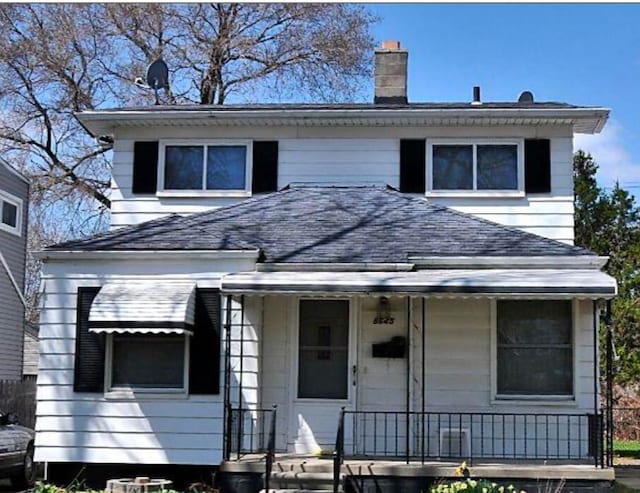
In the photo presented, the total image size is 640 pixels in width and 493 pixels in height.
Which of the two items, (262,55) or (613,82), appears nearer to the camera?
(613,82)

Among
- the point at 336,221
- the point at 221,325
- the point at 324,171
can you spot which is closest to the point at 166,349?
the point at 221,325

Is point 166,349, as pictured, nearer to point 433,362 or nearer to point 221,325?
point 221,325

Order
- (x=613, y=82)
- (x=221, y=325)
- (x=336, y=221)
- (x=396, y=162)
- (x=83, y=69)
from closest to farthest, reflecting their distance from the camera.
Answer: (x=221, y=325)
(x=336, y=221)
(x=396, y=162)
(x=613, y=82)
(x=83, y=69)

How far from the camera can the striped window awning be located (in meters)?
11.2

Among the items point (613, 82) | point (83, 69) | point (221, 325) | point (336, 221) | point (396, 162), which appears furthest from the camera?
point (83, 69)

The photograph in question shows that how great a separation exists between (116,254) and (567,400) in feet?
19.8

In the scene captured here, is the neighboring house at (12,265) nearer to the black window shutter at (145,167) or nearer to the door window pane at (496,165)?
the black window shutter at (145,167)

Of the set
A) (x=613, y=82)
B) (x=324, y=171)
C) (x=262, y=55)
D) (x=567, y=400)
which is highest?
(x=262, y=55)

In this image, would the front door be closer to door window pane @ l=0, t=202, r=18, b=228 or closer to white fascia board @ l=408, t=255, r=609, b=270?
white fascia board @ l=408, t=255, r=609, b=270

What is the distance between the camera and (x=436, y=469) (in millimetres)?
10648

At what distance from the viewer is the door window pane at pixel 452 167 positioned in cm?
1420

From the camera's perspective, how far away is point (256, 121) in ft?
47.3

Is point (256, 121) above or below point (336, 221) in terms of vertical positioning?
above

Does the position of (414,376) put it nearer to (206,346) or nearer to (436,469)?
(436,469)
